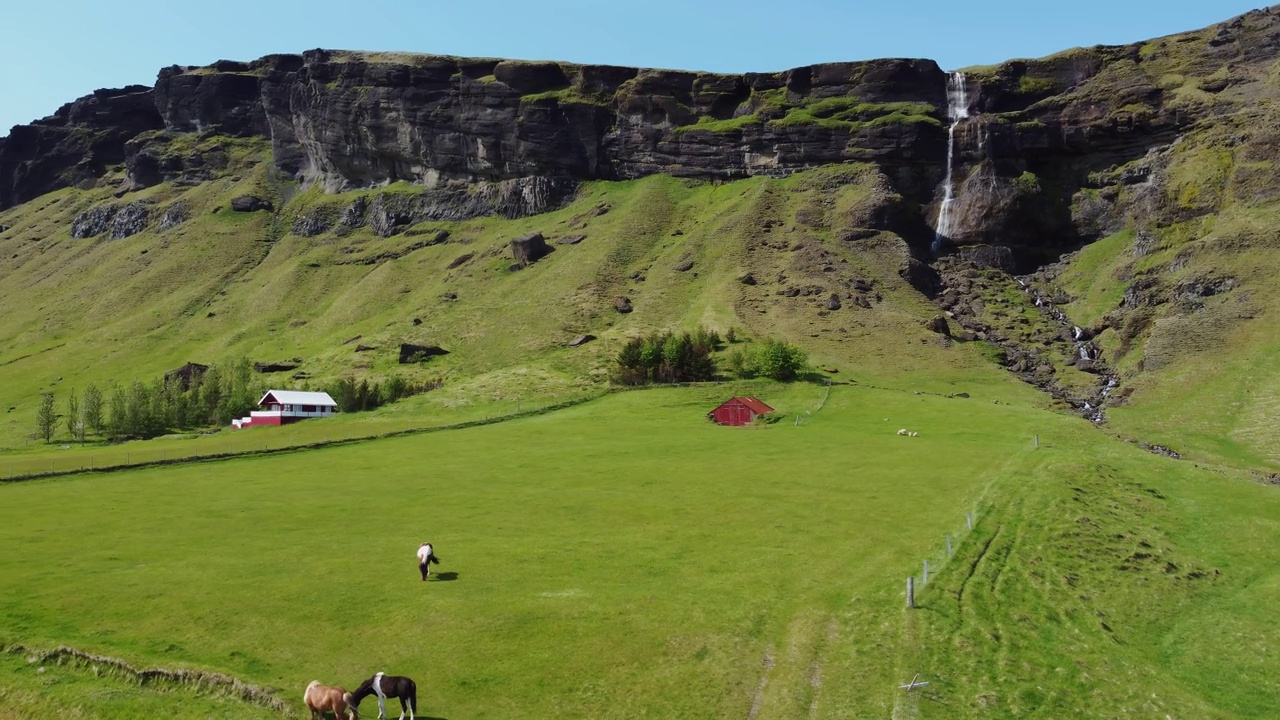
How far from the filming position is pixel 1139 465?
59188 mm

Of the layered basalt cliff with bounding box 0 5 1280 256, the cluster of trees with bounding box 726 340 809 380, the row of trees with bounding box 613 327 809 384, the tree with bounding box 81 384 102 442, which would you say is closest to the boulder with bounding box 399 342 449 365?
the row of trees with bounding box 613 327 809 384

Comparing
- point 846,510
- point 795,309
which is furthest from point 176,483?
point 795,309

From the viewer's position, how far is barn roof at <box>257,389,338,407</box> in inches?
4168

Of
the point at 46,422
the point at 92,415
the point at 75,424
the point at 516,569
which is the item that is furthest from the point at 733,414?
the point at 46,422

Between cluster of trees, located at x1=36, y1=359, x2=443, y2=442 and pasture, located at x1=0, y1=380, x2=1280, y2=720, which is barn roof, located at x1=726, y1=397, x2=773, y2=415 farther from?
cluster of trees, located at x1=36, y1=359, x2=443, y2=442

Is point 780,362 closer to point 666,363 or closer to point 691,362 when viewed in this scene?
point 691,362

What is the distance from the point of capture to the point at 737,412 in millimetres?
83125

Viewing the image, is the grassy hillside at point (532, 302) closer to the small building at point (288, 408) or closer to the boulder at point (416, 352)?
the boulder at point (416, 352)

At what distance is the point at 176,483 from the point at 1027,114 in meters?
171

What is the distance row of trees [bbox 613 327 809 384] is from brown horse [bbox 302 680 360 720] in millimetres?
78402

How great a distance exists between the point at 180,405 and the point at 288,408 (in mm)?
24732

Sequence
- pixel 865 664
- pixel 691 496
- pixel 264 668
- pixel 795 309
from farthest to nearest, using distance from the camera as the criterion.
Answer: pixel 795 309, pixel 691 496, pixel 865 664, pixel 264 668

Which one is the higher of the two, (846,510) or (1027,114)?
(1027,114)

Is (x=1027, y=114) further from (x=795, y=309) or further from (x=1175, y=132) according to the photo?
(x=795, y=309)
